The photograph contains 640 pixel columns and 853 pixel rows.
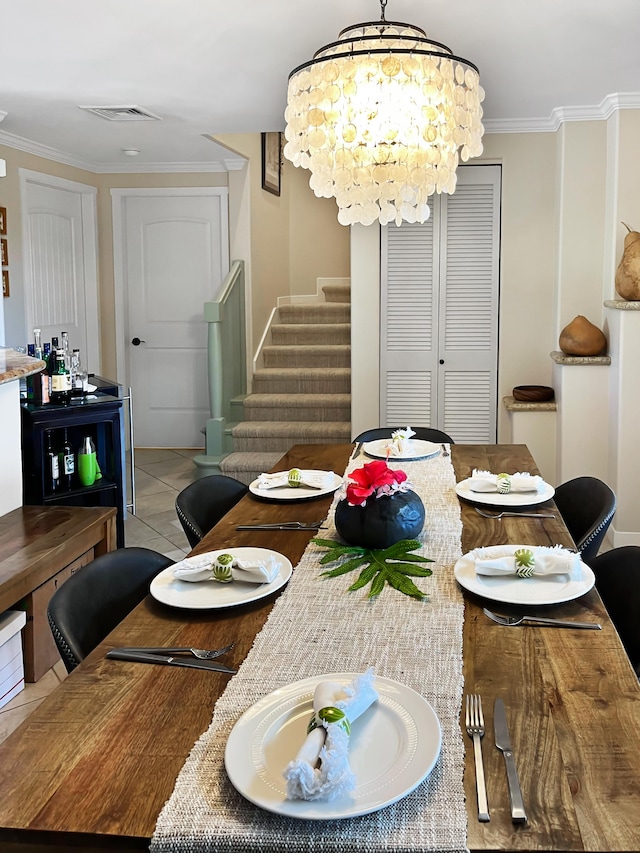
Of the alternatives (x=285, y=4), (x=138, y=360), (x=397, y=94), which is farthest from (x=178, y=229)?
(x=397, y=94)

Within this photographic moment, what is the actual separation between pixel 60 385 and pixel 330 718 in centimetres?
339

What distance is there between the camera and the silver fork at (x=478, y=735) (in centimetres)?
108

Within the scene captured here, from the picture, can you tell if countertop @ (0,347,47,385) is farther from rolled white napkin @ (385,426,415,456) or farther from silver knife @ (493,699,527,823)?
silver knife @ (493,699,527,823)

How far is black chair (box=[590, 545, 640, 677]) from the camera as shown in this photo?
80.2 inches

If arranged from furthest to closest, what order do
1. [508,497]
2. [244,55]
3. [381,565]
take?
[244,55]
[508,497]
[381,565]

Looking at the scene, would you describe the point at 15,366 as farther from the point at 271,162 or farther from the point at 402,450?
the point at 271,162

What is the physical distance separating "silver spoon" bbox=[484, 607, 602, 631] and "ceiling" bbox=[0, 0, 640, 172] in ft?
7.65

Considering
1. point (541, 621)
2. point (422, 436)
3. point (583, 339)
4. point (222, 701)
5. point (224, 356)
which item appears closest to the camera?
point (222, 701)

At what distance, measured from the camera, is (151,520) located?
522 cm

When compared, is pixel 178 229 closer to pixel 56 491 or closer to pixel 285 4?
pixel 56 491

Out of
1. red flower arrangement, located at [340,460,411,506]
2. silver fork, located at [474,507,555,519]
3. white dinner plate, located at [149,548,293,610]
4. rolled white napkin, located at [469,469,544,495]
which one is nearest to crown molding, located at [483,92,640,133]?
rolled white napkin, located at [469,469,544,495]

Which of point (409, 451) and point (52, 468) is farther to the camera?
point (52, 468)

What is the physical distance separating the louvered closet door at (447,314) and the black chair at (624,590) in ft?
10.6

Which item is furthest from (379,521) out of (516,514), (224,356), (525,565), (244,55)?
(224,356)
